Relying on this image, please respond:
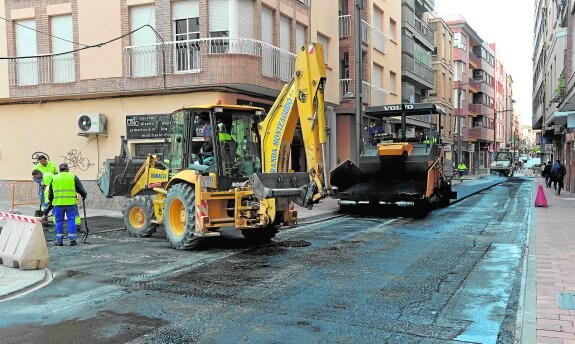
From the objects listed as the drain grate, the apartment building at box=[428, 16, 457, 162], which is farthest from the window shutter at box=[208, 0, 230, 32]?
the apartment building at box=[428, 16, 457, 162]

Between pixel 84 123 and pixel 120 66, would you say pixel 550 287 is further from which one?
pixel 84 123

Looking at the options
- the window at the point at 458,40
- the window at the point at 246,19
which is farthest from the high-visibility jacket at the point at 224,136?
the window at the point at 458,40

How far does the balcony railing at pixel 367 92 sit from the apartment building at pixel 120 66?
219 inches

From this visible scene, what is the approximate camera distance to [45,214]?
12.8 metres

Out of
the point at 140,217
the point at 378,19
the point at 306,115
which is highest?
the point at 378,19

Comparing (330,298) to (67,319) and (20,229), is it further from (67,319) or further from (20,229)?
(20,229)

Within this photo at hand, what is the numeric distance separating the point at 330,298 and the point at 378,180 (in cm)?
961

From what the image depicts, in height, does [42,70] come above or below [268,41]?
below

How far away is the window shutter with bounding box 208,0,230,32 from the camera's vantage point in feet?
53.1

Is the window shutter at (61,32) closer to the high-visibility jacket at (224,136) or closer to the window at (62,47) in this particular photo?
the window at (62,47)

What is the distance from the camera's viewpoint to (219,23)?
641 inches

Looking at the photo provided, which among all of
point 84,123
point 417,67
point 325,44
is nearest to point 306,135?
point 84,123

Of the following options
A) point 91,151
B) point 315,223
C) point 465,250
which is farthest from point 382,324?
point 91,151

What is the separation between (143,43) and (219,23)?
2713 mm
